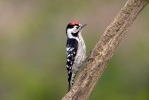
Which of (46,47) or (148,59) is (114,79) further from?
(46,47)

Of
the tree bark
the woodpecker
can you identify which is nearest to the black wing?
the woodpecker

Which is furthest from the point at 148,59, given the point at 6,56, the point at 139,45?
the point at 6,56

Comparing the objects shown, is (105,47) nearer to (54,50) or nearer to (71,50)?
(71,50)

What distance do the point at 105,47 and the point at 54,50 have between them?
3.62 m

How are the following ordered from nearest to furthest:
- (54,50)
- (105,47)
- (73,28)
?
(105,47) < (73,28) < (54,50)

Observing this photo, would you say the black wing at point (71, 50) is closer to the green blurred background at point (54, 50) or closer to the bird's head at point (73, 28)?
the bird's head at point (73, 28)

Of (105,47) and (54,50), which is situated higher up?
(105,47)

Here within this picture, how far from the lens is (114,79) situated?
30.4 feet

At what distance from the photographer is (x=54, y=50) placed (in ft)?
32.4

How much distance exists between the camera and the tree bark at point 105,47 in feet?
20.6

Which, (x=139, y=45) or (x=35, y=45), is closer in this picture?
(x=139, y=45)

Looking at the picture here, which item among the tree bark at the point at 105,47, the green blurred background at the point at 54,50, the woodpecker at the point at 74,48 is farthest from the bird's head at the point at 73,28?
the green blurred background at the point at 54,50

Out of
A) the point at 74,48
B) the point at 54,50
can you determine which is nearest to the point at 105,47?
the point at 74,48

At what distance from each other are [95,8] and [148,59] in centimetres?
216
